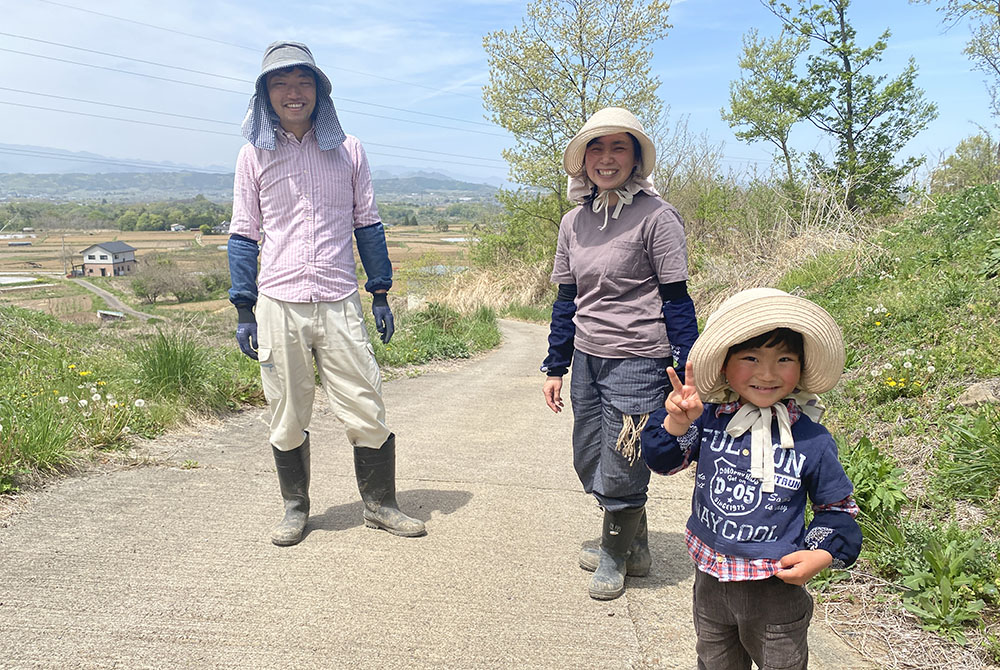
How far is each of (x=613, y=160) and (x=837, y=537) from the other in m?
1.74

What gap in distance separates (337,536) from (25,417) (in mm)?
2187

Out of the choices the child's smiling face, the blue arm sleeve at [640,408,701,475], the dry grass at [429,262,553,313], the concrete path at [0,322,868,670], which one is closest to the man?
the concrete path at [0,322,868,670]

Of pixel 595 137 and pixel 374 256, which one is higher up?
pixel 595 137

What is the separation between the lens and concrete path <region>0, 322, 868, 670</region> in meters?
2.60

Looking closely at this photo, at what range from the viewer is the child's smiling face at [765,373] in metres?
1.96

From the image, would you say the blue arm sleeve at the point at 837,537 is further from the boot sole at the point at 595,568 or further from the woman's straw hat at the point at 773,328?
the boot sole at the point at 595,568

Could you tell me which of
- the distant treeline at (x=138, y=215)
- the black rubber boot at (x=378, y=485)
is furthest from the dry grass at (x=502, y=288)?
the distant treeline at (x=138, y=215)

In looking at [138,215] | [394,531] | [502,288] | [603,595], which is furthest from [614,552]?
[138,215]

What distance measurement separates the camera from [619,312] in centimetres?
298

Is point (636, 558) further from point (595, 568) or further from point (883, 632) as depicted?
point (883, 632)

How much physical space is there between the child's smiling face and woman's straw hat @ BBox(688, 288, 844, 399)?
0.13 ft

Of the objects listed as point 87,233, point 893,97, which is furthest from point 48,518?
point 87,233

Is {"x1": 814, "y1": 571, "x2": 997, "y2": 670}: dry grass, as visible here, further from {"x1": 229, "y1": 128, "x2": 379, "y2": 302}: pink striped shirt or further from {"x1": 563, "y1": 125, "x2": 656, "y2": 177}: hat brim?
{"x1": 229, "y1": 128, "x2": 379, "y2": 302}: pink striped shirt

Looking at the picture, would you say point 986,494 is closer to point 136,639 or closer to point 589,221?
point 589,221
